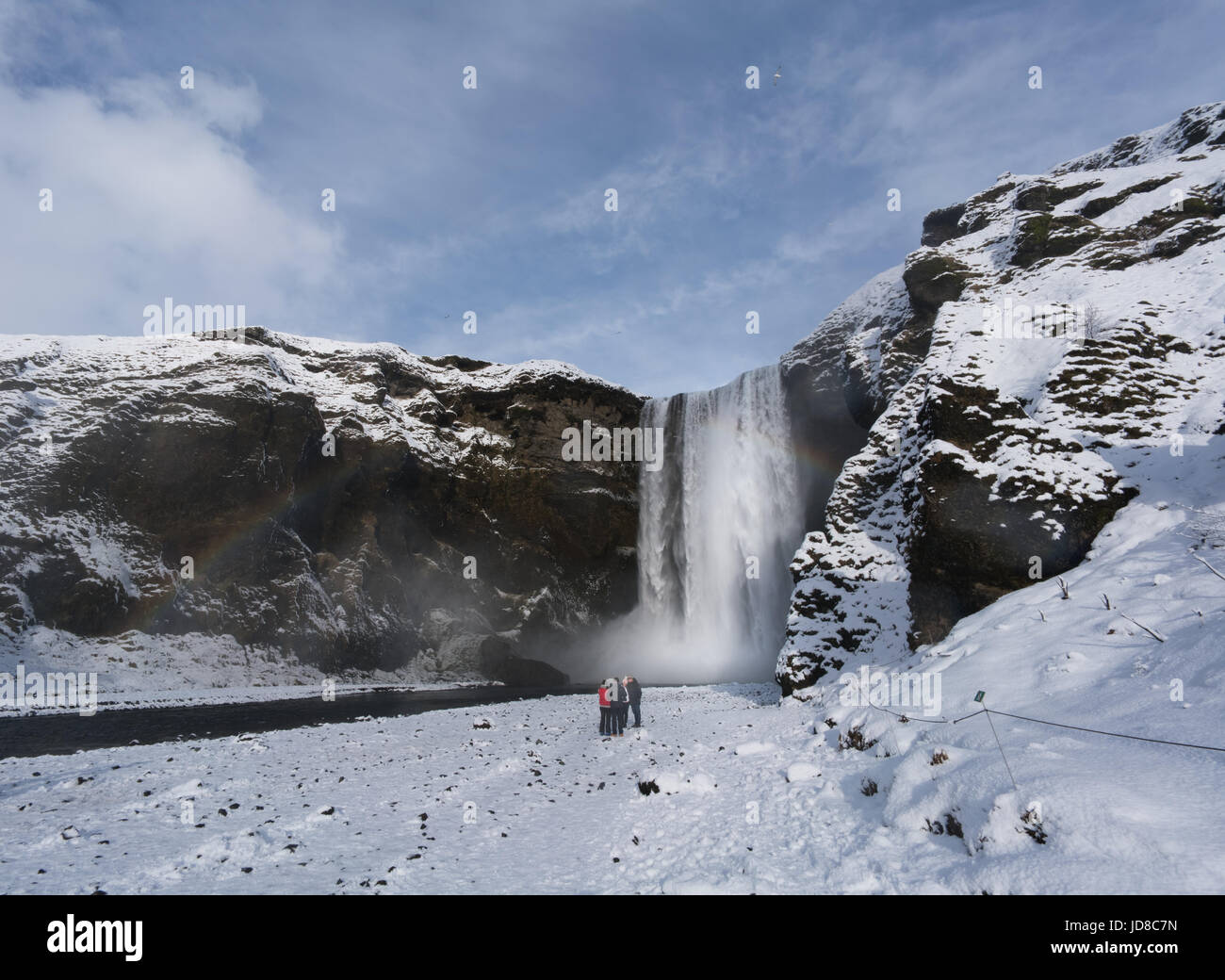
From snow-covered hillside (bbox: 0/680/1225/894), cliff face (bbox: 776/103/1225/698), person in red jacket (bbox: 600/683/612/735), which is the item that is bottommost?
person in red jacket (bbox: 600/683/612/735)

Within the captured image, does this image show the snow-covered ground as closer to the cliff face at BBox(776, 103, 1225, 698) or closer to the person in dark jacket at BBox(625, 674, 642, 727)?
the person in dark jacket at BBox(625, 674, 642, 727)

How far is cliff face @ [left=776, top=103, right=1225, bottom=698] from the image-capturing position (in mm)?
18031

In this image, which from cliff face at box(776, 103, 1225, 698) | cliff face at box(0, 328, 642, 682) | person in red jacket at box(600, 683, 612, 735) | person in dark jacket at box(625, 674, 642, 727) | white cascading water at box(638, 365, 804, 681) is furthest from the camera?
white cascading water at box(638, 365, 804, 681)

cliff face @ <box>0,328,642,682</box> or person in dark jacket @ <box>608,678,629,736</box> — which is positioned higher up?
cliff face @ <box>0,328,642,682</box>

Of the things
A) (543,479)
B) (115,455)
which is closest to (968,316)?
(543,479)

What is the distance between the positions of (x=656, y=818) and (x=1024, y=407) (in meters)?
20.4

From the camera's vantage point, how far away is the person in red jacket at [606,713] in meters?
17.8

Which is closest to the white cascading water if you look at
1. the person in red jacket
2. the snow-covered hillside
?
the person in red jacket

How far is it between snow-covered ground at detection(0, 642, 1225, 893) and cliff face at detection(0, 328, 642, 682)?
3508cm

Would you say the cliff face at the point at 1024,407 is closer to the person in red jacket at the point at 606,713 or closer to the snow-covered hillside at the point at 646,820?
the snow-covered hillside at the point at 646,820

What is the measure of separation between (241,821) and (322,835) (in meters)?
1.62

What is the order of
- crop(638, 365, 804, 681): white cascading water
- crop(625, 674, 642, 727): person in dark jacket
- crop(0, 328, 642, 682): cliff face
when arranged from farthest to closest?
1. crop(638, 365, 804, 681): white cascading water
2. crop(0, 328, 642, 682): cliff face
3. crop(625, 674, 642, 727): person in dark jacket

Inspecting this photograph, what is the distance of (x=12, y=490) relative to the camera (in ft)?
131

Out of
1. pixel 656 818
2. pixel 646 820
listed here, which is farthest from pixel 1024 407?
pixel 646 820
